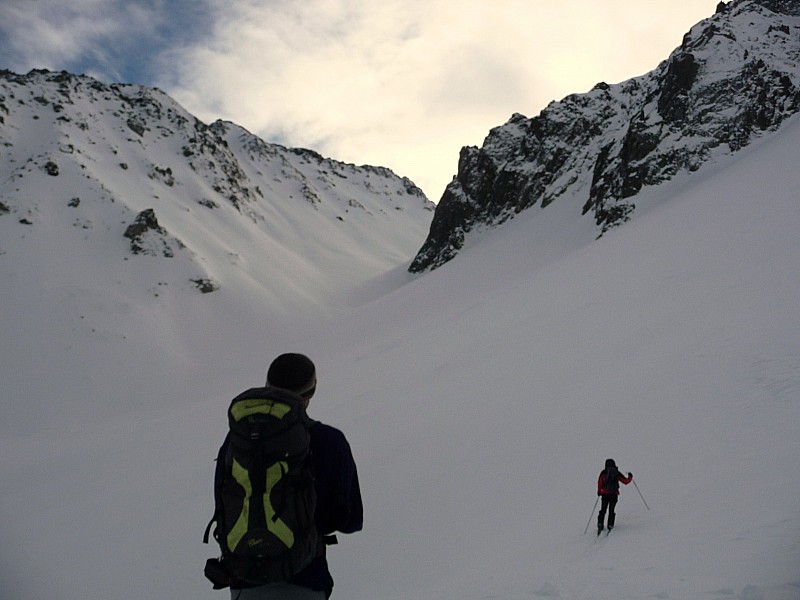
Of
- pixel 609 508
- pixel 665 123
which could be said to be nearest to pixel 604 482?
pixel 609 508

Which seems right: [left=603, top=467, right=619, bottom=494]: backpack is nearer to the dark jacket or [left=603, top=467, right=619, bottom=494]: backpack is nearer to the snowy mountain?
the dark jacket

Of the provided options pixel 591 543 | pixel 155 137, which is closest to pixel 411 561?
pixel 591 543

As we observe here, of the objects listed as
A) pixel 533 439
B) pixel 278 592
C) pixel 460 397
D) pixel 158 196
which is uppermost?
pixel 158 196

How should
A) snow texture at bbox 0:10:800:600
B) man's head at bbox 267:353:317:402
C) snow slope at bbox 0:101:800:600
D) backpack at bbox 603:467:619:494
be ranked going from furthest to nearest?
backpack at bbox 603:467:619:494
snow texture at bbox 0:10:800:600
snow slope at bbox 0:101:800:600
man's head at bbox 267:353:317:402

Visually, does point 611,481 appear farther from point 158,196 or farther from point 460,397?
point 158,196

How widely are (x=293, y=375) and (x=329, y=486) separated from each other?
0.54 meters

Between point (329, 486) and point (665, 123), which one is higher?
point (665, 123)

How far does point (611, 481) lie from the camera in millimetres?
6805

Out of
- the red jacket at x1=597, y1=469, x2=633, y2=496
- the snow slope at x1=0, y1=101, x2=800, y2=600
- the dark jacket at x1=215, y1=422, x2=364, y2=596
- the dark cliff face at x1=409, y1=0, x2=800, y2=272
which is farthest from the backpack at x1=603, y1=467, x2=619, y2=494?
the dark cliff face at x1=409, y1=0, x2=800, y2=272

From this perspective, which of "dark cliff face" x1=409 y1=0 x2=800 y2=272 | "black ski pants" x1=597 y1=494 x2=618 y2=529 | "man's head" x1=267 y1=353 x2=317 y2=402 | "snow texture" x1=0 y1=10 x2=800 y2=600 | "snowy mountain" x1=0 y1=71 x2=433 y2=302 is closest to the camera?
"man's head" x1=267 y1=353 x2=317 y2=402

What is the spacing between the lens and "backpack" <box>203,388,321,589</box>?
212 centimetres

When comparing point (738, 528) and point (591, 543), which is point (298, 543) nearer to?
point (738, 528)

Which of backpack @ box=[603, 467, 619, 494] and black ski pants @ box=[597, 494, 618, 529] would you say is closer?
black ski pants @ box=[597, 494, 618, 529]

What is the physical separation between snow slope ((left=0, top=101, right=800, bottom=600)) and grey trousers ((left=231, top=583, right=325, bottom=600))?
3134mm
